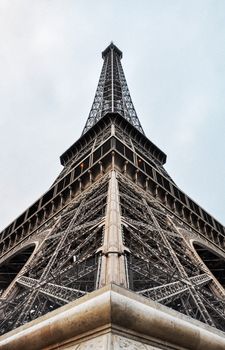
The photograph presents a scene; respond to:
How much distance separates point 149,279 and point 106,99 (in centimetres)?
4578

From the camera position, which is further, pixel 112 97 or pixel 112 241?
pixel 112 97

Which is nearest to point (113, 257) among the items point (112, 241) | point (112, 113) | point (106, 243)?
point (112, 241)

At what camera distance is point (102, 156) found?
22.8 meters

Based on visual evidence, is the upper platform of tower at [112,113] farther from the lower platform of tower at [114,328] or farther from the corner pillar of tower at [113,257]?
the lower platform of tower at [114,328]

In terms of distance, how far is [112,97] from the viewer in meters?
50.2

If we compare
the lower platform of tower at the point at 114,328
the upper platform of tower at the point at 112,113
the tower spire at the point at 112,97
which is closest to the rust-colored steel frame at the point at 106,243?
the upper platform of tower at the point at 112,113

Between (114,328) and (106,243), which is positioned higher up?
(106,243)

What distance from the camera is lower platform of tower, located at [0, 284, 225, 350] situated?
186 inches

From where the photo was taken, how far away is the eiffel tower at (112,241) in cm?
883

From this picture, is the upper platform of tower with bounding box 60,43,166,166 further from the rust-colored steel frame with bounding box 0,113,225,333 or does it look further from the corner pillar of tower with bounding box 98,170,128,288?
the corner pillar of tower with bounding box 98,170,128,288

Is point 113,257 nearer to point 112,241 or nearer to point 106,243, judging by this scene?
point 112,241

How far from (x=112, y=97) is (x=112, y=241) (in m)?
43.1

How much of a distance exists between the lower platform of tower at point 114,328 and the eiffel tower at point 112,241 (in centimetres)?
166

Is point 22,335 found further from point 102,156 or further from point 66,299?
point 102,156
